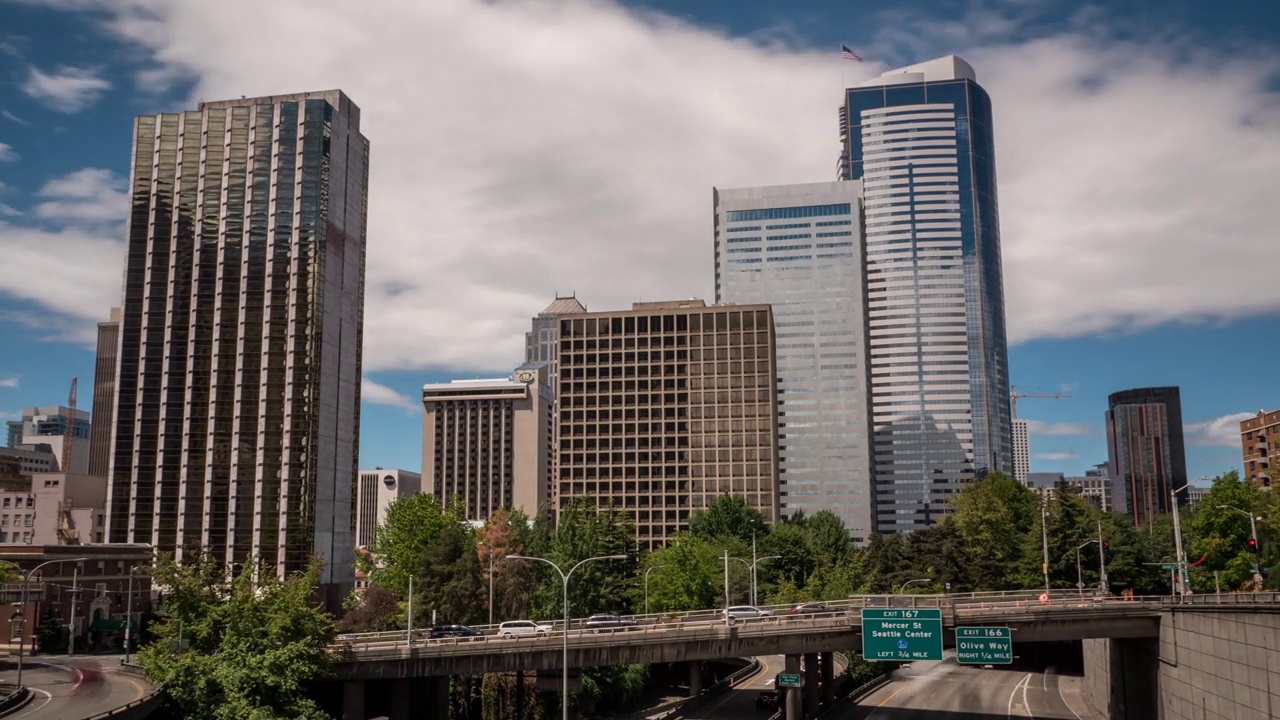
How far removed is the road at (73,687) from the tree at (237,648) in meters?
2.65

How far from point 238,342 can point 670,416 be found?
82635 mm

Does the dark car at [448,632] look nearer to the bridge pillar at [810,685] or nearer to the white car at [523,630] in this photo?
the white car at [523,630]

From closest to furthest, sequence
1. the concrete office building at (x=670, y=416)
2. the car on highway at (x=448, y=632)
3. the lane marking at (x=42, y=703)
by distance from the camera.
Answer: the lane marking at (x=42, y=703)
the car on highway at (x=448, y=632)
the concrete office building at (x=670, y=416)

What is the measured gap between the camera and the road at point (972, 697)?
79438mm

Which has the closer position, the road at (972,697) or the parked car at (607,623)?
the parked car at (607,623)

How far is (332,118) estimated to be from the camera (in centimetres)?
15138

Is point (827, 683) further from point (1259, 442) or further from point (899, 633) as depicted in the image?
point (1259, 442)

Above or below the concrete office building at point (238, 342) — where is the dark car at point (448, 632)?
below

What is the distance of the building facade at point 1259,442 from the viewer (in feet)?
493

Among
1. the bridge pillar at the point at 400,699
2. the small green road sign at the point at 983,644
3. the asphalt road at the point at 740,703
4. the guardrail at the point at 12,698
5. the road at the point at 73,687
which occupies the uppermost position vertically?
the small green road sign at the point at 983,644

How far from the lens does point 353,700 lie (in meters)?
63.4

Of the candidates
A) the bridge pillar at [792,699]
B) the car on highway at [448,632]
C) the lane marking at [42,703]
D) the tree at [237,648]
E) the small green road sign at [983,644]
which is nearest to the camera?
the lane marking at [42,703]

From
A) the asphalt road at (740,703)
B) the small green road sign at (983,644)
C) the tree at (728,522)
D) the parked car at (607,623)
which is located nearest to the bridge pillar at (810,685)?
the asphalt road at (740,703)

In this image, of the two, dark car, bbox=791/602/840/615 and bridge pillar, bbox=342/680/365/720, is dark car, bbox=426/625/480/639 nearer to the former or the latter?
bridge pillar, bbox=342/680/365/720
